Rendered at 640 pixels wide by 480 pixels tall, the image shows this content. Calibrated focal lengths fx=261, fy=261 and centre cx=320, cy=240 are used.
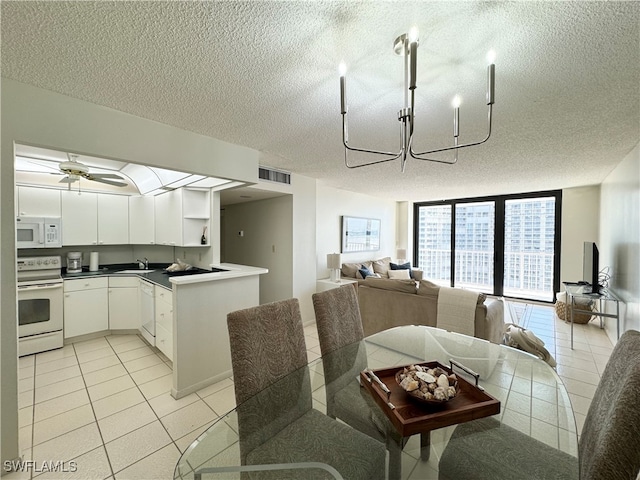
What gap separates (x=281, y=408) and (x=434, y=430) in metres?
0.77

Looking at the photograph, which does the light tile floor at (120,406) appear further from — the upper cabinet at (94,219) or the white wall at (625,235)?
the upper cabinet at (94,219)

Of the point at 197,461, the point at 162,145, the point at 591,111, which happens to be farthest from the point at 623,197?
the point at 162,145

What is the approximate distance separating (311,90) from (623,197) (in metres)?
3.95

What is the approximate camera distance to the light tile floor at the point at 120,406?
166 cm

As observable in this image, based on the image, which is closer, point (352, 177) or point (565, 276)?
point (352, 177)

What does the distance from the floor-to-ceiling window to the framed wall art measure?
178 cm

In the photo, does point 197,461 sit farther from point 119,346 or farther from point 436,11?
point 119,346

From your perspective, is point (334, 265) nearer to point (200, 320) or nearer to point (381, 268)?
point (381, 268)

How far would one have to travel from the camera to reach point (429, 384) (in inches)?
47.3

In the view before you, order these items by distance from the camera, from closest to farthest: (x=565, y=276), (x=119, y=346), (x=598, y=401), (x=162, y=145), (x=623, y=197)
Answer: (x=598, y=401) → (x=162, y=145) → (x=623, y=197) → (x=119, y=346) → (x=565, y=276)

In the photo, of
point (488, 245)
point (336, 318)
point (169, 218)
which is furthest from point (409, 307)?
point (488, 245)

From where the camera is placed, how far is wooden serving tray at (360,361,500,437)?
41.3 inches

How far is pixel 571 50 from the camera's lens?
1.31 m

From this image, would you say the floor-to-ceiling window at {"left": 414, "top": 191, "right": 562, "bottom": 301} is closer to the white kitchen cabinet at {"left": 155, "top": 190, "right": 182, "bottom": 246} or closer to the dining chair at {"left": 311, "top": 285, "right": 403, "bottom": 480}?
the dining chair at {"left": 311, "top": 285, "right": 403, "bottom": 480}
